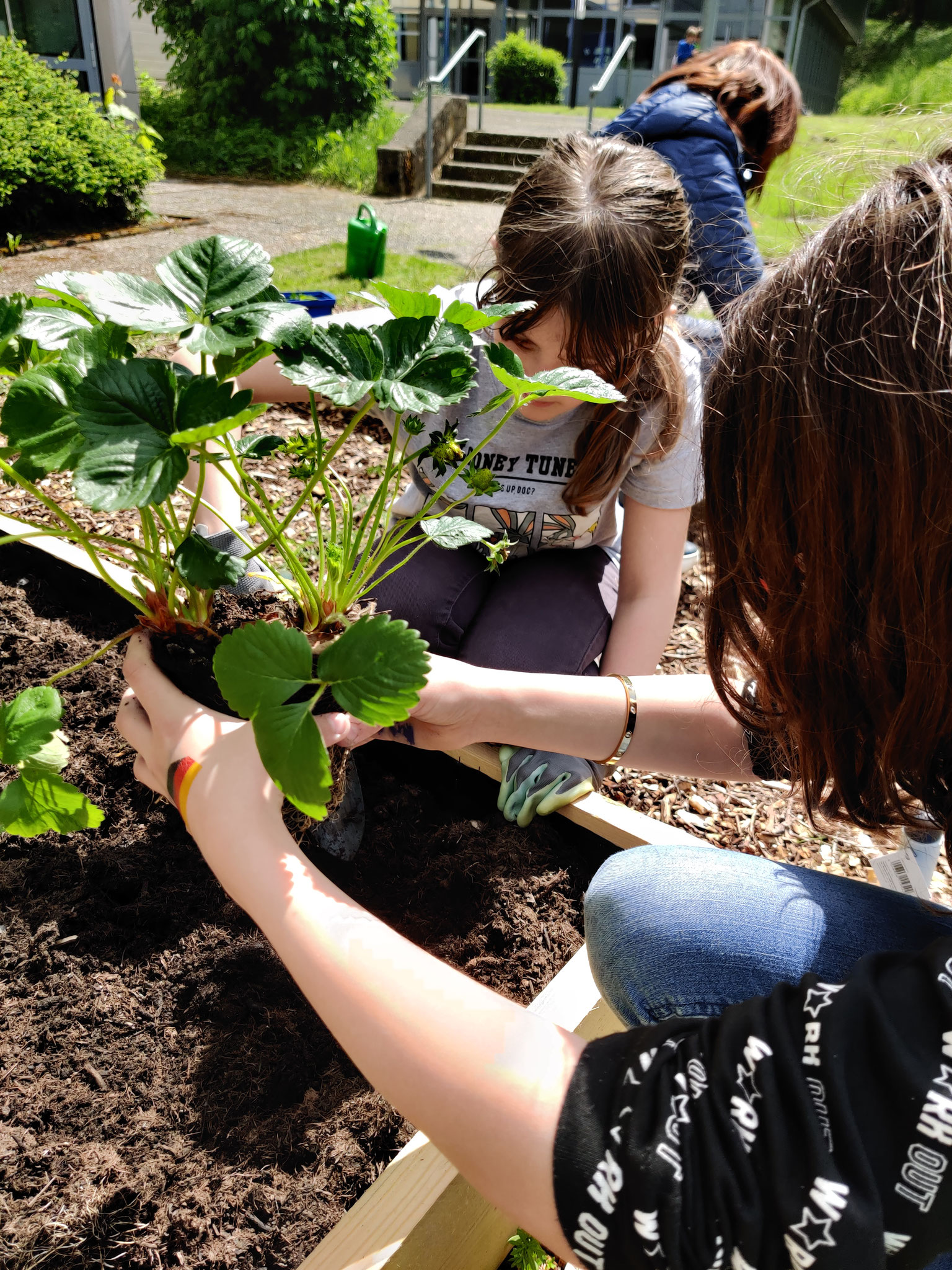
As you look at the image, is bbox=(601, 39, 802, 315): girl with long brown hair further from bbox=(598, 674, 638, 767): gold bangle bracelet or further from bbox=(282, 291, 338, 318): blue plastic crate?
bbox=(598, 674, 638, 767): gold bangle bracelet

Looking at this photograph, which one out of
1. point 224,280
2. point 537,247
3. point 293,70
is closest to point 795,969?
point 224,280

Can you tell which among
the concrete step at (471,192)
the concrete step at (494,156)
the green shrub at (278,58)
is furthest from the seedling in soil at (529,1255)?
the green shrub at (278,58)

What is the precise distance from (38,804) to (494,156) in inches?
327

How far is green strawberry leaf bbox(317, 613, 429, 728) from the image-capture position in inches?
26.9

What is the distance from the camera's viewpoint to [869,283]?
642 mm

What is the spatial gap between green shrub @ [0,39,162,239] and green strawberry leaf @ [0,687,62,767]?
186 inches

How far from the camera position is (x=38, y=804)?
0.84 meters

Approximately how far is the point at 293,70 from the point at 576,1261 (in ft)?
34.3

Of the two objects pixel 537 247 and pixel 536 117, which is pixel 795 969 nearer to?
pixel 537 247

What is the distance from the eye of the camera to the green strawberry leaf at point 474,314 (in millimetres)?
780

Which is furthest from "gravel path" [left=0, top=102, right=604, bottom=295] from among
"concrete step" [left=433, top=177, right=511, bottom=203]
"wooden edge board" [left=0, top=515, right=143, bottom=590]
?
"wooden edge board" [left=0, top=515, right=143, bottom=590]

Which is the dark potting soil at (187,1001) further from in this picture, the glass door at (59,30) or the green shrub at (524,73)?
the green shrub at (524,73)

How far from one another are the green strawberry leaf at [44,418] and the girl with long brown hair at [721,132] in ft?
5.65

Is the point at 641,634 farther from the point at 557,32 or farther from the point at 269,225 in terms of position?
the point at 557,32
